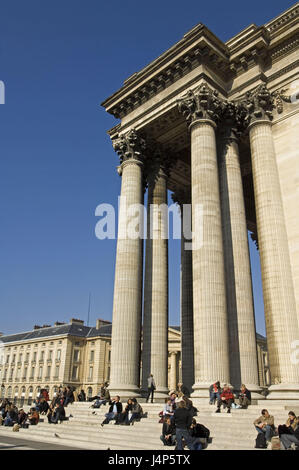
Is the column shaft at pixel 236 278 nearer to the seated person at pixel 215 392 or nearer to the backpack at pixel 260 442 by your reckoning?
the seated person at pixel 215 392

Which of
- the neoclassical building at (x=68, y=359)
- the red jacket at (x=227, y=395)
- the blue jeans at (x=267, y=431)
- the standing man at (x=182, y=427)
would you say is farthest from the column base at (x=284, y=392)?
the neoclassical building at (x=68, y=359)

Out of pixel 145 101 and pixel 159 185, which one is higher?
pixel 145 101

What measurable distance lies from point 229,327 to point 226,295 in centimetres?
Result: 164

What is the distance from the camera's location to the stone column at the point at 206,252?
18281 mm

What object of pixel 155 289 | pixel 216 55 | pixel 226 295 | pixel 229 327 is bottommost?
pixel 229 327

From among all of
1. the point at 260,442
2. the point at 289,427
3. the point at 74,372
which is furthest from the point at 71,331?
the point at 289,427

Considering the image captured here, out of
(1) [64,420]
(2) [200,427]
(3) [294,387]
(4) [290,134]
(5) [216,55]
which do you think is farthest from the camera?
(5) [216,55]

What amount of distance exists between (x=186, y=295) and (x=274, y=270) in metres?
10.9

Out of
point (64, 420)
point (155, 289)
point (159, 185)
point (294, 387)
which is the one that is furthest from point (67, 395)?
point (159, 185)

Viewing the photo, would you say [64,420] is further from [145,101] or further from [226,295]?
[145,101]

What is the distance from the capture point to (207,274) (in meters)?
19.6

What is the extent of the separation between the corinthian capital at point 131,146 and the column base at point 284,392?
55.1ft

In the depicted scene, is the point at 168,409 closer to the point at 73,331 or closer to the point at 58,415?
the point at 58,415

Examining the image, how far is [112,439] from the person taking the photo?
47.3ft
